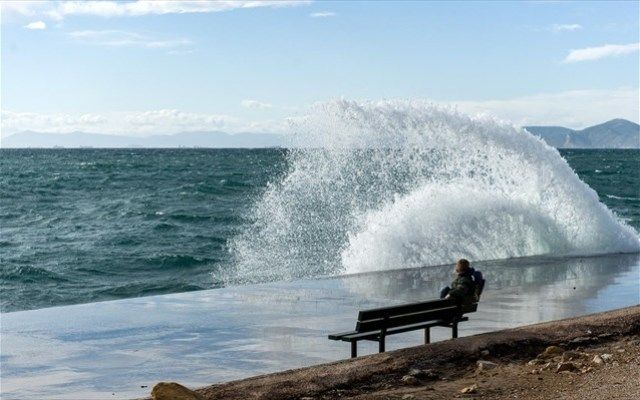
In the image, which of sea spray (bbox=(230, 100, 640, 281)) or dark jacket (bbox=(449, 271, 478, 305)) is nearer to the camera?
dark jacket (bbox=(449, 271, 478, 305))

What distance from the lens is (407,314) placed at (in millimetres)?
10805

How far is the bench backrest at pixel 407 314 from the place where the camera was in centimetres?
1042

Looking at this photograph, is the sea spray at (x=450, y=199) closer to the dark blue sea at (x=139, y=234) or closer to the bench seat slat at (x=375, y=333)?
the dark blue sea at (x=139, y=234)

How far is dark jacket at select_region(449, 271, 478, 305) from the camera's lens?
453 inches

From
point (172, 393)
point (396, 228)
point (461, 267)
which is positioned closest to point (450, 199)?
point (396, 228)

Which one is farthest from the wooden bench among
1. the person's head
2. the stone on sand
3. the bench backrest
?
the stone on sand

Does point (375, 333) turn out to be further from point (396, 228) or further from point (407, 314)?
point (396, 228)

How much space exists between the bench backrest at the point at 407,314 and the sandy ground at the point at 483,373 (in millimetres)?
422

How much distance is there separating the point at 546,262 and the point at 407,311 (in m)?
10.2

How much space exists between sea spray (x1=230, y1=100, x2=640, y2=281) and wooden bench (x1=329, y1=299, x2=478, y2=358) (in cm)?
985

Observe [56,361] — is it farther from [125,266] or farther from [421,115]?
[125,266]

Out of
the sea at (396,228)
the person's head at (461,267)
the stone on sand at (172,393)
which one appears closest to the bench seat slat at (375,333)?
the person's head at (461,267)

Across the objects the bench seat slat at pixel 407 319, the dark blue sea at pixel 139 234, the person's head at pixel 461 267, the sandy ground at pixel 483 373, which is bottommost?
the dark blue sea at pixel 139 234

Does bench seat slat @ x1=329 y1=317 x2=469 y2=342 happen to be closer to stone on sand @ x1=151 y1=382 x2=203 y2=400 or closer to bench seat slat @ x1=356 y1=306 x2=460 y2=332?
bench seat slat @ x1=356 y1=306 x2=460 y2=332
